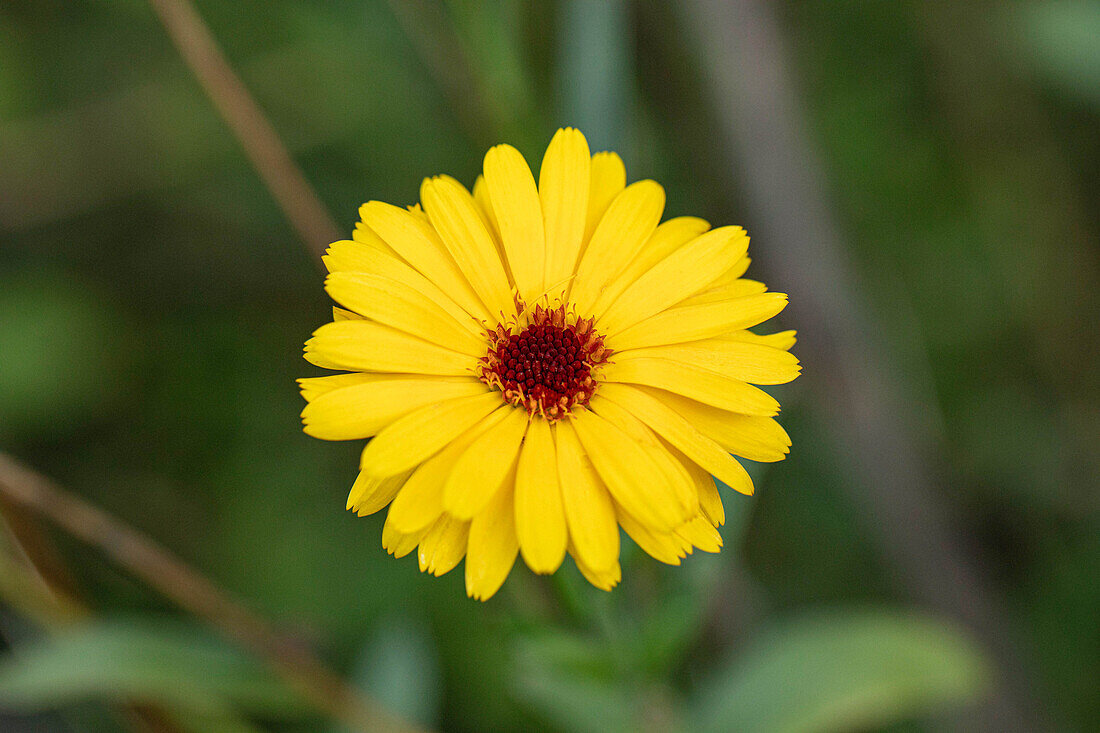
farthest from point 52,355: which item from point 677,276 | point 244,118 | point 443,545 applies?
point 677,276

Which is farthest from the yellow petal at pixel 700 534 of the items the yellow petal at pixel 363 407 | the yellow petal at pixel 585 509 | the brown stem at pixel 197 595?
the brown stem at pixel 197 595

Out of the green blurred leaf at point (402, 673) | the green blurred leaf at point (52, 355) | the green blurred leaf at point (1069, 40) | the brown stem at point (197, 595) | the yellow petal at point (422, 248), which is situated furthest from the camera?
the green blurred leaf at point (52, 355)

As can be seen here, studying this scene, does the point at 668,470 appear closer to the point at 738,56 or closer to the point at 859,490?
the point at 859,490

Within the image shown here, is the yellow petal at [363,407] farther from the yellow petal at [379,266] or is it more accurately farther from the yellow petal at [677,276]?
the yellow petal at [677,276]

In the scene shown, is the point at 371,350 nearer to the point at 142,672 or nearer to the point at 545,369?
the point at 545,369

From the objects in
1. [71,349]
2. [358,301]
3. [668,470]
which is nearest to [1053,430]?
[668,470]
